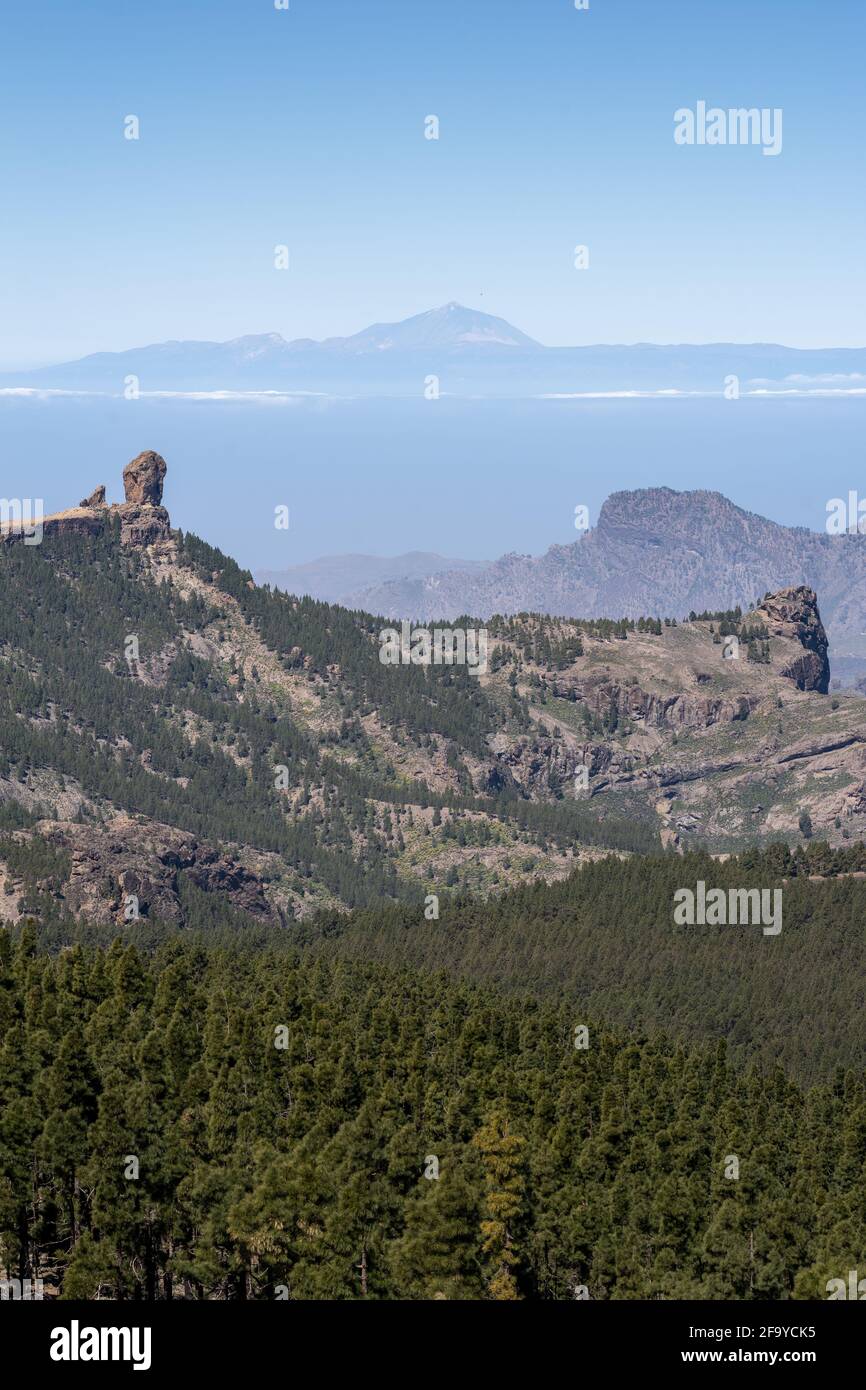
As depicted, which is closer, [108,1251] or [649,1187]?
[108,1251]

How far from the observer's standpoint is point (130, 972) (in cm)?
17025

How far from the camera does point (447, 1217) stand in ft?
371
